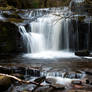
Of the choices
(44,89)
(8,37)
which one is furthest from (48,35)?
(44,89)

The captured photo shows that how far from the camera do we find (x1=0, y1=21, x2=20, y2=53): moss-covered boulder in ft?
41.7

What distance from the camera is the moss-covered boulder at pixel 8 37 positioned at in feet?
41.7

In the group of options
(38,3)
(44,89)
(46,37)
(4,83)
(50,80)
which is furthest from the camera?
(38,3)

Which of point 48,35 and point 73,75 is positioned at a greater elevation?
point 48,35

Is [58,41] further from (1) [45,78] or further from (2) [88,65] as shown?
(1) [45,78]

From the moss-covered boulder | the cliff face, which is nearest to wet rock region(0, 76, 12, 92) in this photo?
the moss-covered boulder

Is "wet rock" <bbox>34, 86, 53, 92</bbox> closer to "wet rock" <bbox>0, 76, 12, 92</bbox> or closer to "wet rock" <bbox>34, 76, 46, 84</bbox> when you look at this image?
"wet rock" <bbox>34, 76, 46, 84</bbox>

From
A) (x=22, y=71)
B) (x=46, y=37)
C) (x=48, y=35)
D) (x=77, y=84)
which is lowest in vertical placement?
(x=77, y=84)

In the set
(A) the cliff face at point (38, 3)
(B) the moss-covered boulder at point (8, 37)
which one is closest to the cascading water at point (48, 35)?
(B) the moss-covered boulder at point (8, 37)

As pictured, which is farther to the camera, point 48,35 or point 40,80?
point 48,35

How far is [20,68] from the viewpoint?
8.44m

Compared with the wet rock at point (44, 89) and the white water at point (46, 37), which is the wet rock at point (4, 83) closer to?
the wet rock at point (44, 89)

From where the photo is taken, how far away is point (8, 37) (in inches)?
509

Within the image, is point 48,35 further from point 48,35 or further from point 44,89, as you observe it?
point 44,89
